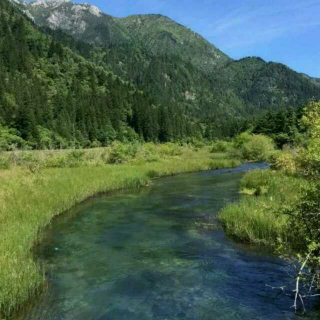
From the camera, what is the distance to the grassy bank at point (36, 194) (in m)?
12.4

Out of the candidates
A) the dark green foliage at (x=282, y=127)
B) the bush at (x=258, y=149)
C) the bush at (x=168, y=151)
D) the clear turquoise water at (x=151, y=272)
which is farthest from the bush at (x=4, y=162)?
the dark green foliage at (x=282, y=127)

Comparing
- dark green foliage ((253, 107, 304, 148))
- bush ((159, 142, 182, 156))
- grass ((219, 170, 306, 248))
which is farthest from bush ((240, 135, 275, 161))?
grass ((219, 170, 306, 248))

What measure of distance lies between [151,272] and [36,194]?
39.2ft

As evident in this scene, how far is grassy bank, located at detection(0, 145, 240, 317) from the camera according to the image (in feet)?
40.8

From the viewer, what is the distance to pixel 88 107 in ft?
426

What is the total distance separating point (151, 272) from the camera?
15727 millimetres

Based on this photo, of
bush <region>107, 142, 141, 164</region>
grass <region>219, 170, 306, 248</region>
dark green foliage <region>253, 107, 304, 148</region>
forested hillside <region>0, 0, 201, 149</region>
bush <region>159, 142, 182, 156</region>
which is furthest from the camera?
forested hillside <region>0, 0, 201, 149</region>

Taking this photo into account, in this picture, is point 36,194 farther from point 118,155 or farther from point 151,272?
point 118,155

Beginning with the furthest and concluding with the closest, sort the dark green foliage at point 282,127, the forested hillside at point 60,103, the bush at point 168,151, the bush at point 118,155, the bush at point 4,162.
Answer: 1. the forested hillside at point 60,103
2. the dark green foliage at point 282,127
3. the bush at point 168,151
4. the bush at point 118,155
5. the bush at point 4,162

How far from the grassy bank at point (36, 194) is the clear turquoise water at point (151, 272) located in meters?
0.80

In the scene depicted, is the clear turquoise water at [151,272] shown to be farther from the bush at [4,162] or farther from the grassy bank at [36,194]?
the bush at [4,162]

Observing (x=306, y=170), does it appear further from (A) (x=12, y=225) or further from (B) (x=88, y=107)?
(B) (x=88, y=107)

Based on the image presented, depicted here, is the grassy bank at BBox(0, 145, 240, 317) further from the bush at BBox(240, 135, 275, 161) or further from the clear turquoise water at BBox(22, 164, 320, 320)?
the bush at BBox(240, 135, 275, 161)

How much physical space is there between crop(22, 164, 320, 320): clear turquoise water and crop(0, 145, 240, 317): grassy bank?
2.63ft
